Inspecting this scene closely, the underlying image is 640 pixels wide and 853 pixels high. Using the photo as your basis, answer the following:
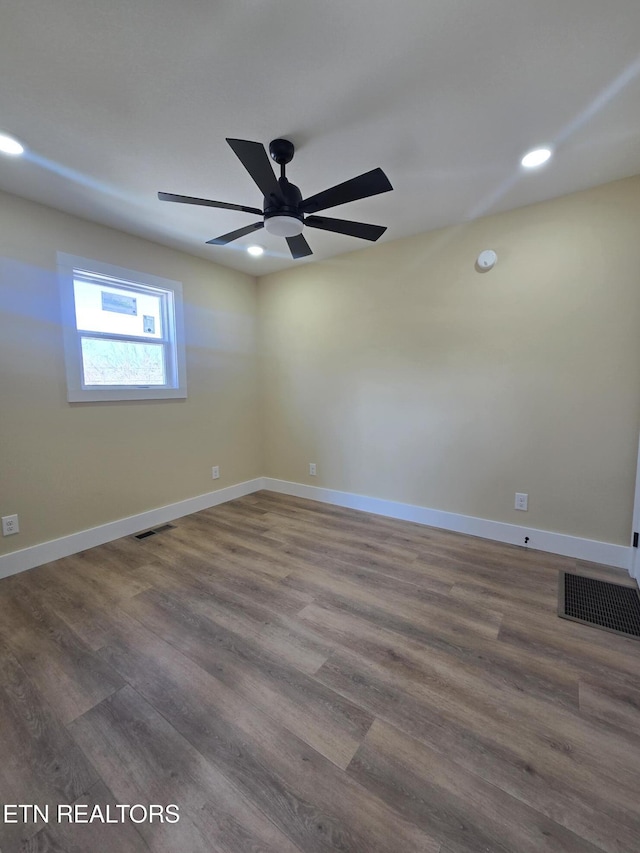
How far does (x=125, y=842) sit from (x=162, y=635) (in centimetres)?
89

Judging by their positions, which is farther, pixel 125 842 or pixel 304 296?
A: pixel 304 296

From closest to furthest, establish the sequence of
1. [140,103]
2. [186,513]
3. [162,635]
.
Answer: [140,103]
[162,635]
[186,513]

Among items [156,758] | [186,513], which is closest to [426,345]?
[186,513]

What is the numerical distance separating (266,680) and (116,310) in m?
2.99

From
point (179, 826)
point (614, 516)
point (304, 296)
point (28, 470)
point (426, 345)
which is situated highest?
point (304, 296)

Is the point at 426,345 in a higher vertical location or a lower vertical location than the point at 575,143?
lower

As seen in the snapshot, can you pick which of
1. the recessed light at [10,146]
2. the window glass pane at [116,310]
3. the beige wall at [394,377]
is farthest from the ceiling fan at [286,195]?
A: the window glass pane at [116,310]

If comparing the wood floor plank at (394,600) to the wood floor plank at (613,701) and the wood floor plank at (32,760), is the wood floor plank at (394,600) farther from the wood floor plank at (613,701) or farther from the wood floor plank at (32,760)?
the wood floor plank at (32,760)

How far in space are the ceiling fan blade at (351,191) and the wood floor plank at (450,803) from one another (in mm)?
2257

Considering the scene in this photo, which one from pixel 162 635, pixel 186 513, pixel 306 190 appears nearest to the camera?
pixel 162 635

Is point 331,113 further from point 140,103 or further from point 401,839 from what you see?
point 401,839

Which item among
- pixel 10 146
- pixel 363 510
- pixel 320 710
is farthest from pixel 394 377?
pixel 10 146

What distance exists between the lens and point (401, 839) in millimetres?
998

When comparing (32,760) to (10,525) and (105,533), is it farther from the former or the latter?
(105,533)
